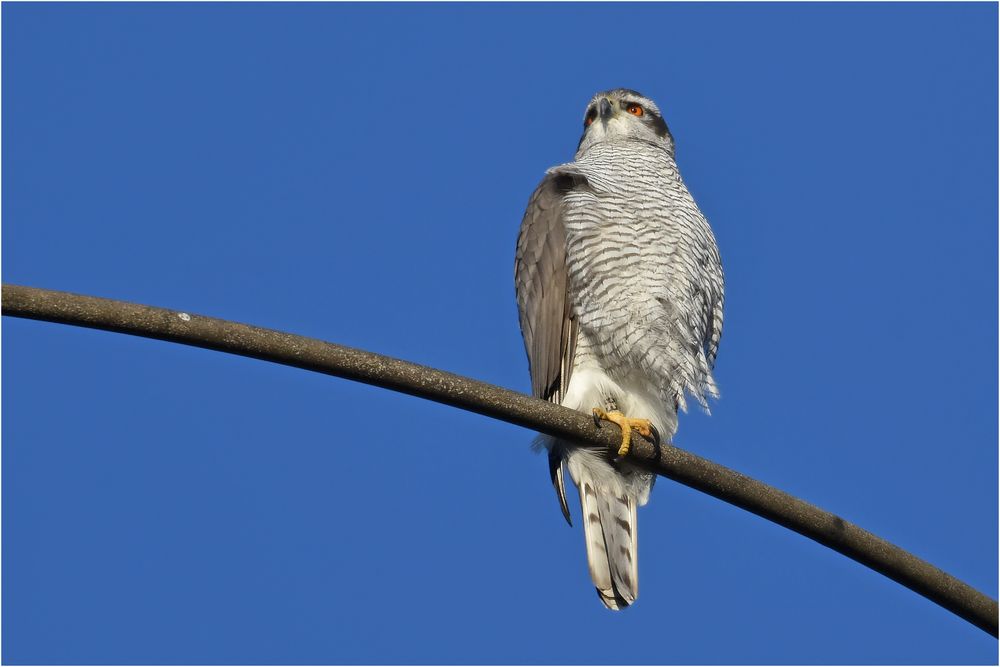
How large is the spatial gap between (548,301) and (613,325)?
423 mm

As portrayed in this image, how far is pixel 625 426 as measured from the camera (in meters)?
5.15

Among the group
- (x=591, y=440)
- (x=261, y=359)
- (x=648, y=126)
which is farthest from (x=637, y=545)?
(x=648, y=126)

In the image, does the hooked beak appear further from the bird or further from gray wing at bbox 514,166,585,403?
the bird

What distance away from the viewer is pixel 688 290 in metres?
6.25

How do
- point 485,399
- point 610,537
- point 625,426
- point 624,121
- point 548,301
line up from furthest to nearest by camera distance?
point 624,121, point 548,301, point 610,537, point 625,426, point 485,399

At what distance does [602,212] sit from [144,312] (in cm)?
347

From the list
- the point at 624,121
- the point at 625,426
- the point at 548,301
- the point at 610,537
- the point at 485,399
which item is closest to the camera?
the point at 485,399

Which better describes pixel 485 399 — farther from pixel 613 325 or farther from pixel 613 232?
pixel 613 232

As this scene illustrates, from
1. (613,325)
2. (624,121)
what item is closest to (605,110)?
(624,121)

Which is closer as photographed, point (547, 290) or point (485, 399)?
point (485, 399)

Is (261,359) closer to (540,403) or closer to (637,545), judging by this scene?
(540,403)

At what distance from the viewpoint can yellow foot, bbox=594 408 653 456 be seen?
16.4ft

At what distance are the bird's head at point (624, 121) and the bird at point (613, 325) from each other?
5.80ft

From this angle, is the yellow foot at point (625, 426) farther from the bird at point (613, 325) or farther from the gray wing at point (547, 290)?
the gray wing at point (547, 290)
